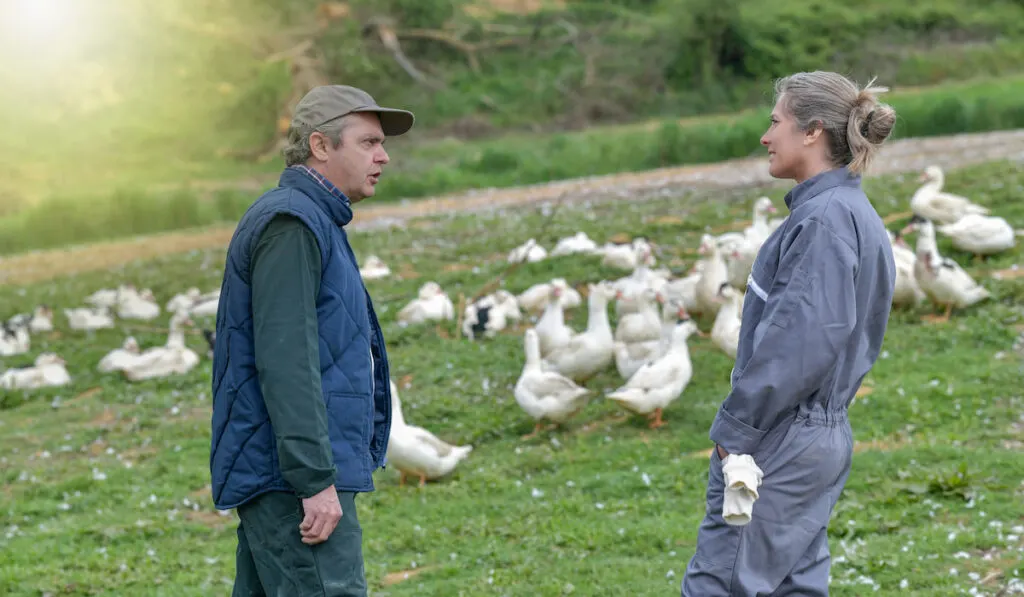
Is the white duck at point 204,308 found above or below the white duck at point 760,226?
below

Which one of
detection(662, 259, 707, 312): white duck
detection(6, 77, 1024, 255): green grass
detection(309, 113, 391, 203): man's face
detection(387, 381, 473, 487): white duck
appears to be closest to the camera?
detection(309, 113, 391, 203): man's face

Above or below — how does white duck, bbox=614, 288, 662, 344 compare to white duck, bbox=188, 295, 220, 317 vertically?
above

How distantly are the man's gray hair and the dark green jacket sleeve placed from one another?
0.35 m

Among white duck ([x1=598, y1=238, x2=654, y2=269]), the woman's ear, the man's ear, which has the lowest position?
white duck ([x1=598, y1=238, x2=654, y2=269])

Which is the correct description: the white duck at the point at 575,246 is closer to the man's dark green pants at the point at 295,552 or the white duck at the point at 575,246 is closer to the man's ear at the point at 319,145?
the man's ear at the point at 319,145

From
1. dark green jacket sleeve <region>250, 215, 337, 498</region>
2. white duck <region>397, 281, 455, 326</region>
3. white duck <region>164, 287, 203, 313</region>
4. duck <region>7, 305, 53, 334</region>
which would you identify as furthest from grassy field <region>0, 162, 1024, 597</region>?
dark green jacket sleeve <region>250, 215, 337, 498</region>

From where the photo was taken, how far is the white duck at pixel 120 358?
1401 cm

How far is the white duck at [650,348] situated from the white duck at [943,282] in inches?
101

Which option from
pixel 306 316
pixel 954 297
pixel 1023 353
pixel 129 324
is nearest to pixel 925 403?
pixel 1023 353

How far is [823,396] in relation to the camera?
12.3 feet

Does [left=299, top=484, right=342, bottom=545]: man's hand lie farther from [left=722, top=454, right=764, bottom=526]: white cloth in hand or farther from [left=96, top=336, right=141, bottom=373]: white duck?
[left=96, top=336, right=141, bottom=373]: white duck

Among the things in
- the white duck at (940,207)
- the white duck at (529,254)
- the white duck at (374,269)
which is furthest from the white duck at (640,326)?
the white duck at (374,269)

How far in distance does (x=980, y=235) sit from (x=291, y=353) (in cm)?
1109

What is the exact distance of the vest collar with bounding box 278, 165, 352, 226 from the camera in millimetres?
3910
